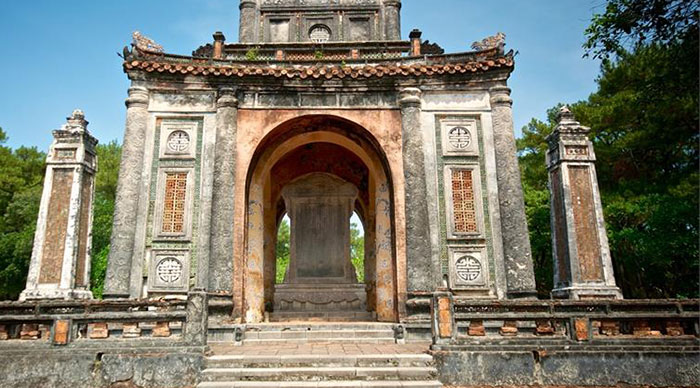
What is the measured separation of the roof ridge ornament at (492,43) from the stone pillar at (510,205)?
117cm

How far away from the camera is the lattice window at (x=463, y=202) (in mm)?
12055

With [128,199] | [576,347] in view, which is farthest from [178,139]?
[576,347]

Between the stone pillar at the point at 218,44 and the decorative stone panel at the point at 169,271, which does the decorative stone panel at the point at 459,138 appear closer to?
the stone pillar at the point at 218,44

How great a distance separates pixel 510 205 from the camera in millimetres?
11883

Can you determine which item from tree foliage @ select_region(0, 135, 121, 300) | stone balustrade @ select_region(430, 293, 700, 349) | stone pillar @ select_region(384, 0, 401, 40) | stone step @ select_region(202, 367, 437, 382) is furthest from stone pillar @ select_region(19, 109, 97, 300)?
tree foliage @ select_region(0, 135, 121, 300)

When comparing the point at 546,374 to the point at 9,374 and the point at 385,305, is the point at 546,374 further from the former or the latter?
the point at 9,374

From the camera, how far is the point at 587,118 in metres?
19.1

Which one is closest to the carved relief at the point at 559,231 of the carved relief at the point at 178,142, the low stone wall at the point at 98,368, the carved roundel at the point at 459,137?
the carved roundel at the point at 459,137

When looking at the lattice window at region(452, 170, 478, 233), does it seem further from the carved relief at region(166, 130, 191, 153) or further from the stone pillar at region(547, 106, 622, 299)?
the carved relief at region(166, 130, 191, 153)

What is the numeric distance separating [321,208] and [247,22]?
702 centimetres

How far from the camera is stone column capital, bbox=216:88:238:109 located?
→ 12484 millimetres

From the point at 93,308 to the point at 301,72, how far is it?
7452 millimetres

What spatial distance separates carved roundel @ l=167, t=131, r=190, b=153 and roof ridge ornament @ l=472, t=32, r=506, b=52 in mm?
8142

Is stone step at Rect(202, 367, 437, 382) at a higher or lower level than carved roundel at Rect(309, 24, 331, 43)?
lower
